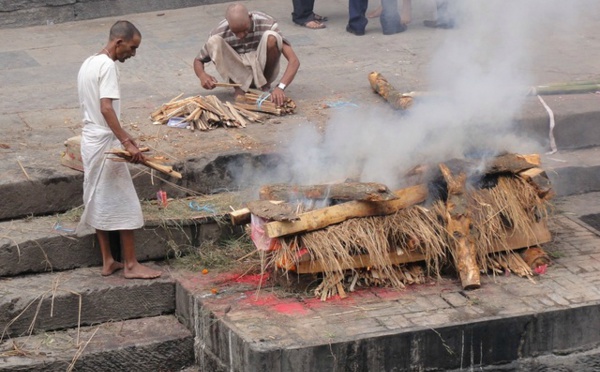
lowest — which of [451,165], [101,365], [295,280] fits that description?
[101,365]

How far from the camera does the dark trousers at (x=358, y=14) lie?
36.7 feet

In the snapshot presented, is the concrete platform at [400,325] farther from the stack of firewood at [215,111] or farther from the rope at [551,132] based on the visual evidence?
the rope at [551,132]

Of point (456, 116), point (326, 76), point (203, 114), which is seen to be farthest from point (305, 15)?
point (456, 116)

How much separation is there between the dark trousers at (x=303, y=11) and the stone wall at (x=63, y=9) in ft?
5.14

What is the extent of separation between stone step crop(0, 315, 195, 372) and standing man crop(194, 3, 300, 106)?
105 inches

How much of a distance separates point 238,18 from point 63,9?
12.7 ft

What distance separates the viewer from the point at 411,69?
1002 centimetres

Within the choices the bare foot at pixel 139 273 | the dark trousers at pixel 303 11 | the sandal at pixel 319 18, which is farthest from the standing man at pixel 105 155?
the sandal at pixel 319 18

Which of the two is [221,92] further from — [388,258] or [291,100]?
[388,258]

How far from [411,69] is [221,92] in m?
1.88

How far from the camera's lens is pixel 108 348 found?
21.4ft

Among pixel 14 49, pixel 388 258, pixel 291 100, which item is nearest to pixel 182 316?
pixel 388 258

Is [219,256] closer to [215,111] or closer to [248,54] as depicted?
[215,111]

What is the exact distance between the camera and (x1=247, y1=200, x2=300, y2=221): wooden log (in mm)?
6449
